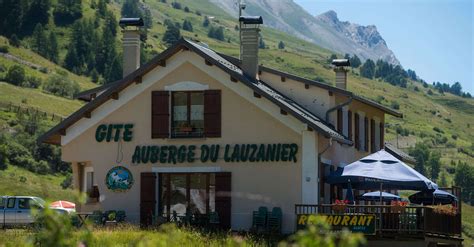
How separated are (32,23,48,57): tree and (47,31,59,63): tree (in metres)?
0.64

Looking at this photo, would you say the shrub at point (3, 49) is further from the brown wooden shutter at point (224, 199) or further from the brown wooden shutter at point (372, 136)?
the brown wooden shutter at point (224, 199)

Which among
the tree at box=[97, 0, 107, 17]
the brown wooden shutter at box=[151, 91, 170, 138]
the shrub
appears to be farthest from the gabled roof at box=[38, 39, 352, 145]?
the tree at box=[97, 0, 107, 17]

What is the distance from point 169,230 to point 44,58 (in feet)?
517

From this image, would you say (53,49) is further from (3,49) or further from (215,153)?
(215,153)

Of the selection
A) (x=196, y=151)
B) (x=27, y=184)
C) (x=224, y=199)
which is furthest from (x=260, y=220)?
(x=27, y=184)

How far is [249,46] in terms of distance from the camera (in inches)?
1331

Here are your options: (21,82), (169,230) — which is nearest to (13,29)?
(21,82)

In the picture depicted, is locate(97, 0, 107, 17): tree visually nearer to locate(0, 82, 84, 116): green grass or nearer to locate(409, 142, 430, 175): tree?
locate(409, 142, 430, 175): tree

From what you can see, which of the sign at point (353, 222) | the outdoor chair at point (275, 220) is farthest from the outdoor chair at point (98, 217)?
the sign at point (353, 222)

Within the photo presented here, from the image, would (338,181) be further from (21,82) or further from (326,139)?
(21,82)

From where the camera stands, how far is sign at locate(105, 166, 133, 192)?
1267 inches

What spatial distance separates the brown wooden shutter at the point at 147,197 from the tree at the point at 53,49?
135846mm

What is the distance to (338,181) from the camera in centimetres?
3086

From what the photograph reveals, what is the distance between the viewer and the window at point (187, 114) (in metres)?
31.9
